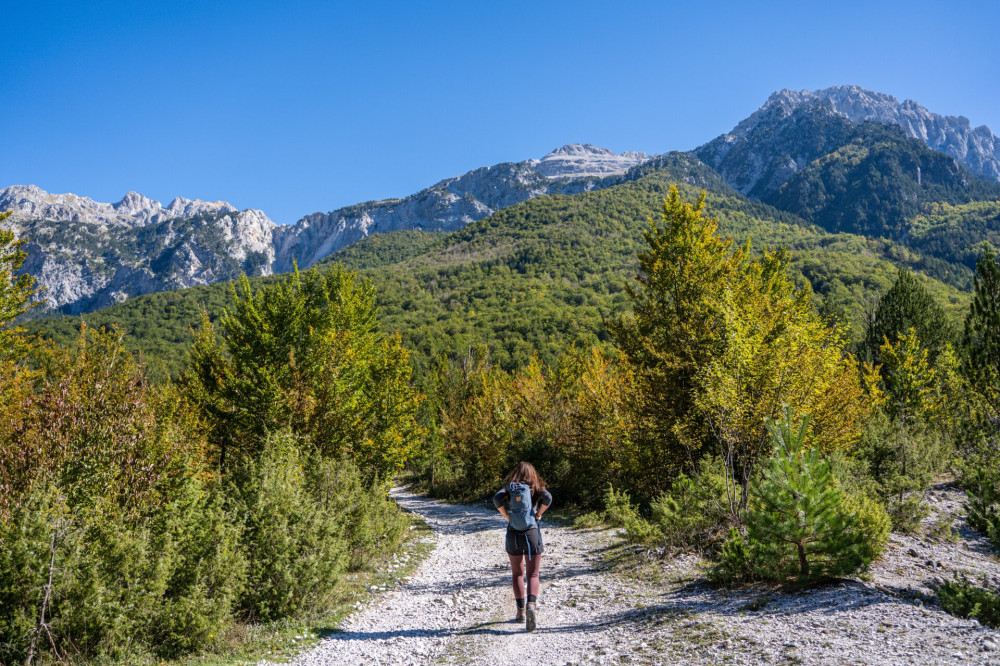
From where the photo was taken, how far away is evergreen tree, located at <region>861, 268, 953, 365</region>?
29344 millimetres

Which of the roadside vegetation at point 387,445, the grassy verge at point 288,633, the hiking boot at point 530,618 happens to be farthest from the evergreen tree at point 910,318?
the grassy verge at point 288,633

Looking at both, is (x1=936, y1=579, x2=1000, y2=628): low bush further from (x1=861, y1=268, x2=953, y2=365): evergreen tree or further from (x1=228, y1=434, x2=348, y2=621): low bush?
(x1=861, y1=268, x2=953, y2=365): evergreen tree

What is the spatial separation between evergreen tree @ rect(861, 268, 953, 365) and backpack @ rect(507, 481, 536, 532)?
30.6m

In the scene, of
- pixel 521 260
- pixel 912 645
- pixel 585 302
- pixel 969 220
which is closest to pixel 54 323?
pixel 521 260

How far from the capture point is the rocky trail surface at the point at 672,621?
4.82 m

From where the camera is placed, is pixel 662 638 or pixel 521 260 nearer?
pixel 662 638

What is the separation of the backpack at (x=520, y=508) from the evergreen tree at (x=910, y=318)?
30.6 m

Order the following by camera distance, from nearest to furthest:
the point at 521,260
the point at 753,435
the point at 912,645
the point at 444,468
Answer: the point at 912,645 → the point at 753,435 → the point at 444,468 → the point at 521,260

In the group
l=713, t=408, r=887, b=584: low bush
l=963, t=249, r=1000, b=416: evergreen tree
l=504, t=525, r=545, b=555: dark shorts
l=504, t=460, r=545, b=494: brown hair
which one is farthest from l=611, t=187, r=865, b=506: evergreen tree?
l=504, t=525, r=545, b=555: dark shorts

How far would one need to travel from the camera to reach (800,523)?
6.16m

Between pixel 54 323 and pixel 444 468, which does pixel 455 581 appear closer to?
pixel 444 468

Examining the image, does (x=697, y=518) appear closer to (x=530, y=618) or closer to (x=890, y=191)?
(x=530, y=618)

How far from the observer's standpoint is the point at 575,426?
20.6 m

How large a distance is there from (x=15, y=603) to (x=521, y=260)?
415 ft
